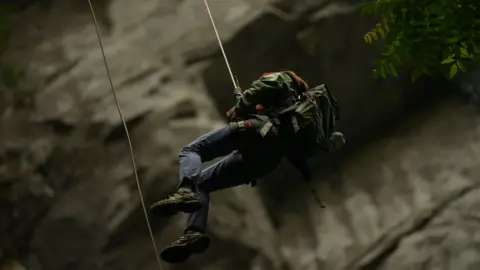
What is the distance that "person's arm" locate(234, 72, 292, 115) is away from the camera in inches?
177

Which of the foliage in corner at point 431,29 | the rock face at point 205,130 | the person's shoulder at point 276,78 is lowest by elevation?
the rock face at point 205,130

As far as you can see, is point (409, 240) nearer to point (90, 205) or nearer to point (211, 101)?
point (211, 101)

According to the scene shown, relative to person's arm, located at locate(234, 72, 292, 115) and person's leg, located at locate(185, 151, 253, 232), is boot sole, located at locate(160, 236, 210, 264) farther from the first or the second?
person's arm, located at locate(234, 72, 292, 115)

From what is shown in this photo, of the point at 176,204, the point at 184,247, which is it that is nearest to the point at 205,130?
the point at 184,247

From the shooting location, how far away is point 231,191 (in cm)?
629

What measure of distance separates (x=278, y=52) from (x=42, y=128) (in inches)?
100

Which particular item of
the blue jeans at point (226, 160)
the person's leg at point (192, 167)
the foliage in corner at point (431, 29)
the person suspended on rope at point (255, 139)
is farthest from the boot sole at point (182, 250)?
the foliage in corner at point (431, 29)

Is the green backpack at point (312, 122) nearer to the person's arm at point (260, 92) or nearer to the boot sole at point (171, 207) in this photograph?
the person's arm at point (260, 92)

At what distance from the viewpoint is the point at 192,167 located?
4.30m

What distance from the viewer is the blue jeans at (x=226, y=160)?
172 inches

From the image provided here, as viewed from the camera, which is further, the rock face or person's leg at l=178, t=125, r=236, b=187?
the rock face

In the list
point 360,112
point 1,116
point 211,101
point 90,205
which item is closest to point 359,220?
point 360,112

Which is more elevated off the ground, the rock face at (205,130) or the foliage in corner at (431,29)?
the foliage in corner at (431,29)

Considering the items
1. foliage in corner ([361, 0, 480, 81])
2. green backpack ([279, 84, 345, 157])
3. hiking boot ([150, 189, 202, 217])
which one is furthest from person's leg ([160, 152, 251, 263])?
foliage in corner ([361, 0, 480, 81])
